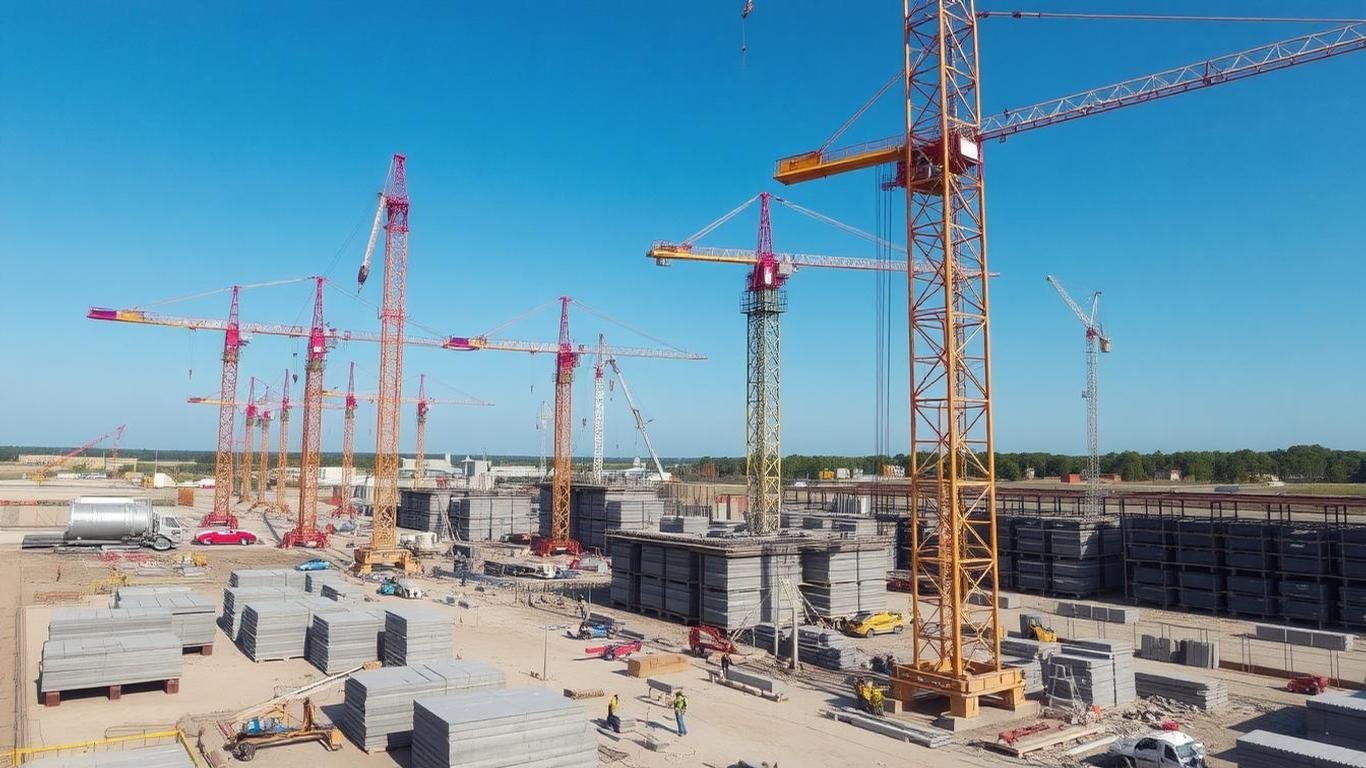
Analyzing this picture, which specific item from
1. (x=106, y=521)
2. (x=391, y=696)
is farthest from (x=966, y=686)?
(x=106, y=521)

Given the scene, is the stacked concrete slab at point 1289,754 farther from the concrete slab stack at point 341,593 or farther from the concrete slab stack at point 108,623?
the concrete slab stack at point 341,593

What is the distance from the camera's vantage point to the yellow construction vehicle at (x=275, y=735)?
18.6 metres

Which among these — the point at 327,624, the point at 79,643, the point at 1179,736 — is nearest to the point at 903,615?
the point at 1179,736

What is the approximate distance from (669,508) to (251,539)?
1304 inches

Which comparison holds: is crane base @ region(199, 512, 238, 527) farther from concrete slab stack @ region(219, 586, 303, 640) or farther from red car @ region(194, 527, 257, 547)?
concrete slab stack @ region(219, 586, 303, 640)

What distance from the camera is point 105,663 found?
891 inches

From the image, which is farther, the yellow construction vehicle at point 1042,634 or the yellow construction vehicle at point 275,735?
the yellow construction vehicle at point 1042,634

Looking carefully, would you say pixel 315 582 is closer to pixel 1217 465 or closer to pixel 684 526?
pixel 684 526

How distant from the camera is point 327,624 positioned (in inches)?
1053

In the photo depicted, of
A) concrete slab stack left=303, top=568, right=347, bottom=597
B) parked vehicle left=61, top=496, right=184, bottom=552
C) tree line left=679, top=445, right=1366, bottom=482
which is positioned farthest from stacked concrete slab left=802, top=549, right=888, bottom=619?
tree line left=679, top=445, right=1366, bottom=482

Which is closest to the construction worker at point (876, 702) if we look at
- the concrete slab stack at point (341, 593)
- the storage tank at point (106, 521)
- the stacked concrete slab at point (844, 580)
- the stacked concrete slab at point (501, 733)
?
the stacked concrete slab at point (501, 733)

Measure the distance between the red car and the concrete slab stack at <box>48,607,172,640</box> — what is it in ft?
137

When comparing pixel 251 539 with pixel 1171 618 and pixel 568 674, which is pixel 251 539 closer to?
pixel 568 674

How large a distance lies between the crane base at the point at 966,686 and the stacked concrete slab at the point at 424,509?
53.7 m
